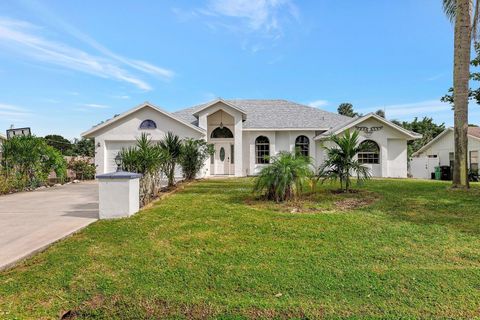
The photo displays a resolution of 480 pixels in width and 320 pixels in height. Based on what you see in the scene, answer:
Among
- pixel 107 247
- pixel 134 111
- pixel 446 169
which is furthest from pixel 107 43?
pixel 446 169

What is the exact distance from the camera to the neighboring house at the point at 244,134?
21.0m

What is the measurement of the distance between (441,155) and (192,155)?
23.7 metres

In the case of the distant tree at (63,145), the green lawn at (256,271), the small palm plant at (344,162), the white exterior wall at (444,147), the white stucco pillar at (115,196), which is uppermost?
the distant tree at (63,145)

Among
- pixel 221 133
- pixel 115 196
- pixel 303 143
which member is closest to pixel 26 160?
pixel 115 196

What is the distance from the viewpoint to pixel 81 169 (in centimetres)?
2116

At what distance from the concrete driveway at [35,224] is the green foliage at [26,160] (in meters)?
5.15

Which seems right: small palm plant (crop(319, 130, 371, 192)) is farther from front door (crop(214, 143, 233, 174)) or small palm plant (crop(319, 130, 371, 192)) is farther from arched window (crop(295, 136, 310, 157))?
front door (crop(214, 143, 233, 174))

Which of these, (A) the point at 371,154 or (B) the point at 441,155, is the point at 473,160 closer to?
(B) the point at 441,155

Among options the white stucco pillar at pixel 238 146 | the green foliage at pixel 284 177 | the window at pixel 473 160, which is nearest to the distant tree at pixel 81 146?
the white stucco pillar at pixel 238 146

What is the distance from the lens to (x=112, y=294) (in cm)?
362

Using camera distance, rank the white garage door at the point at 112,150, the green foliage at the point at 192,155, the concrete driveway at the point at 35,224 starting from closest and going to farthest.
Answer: the concrete driveway at the point at 35,224 < the green foliage at the point at 192,155 < the white garage door at the point at 112,150

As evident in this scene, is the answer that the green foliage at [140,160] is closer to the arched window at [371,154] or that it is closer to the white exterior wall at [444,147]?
the arched window at [371,154]

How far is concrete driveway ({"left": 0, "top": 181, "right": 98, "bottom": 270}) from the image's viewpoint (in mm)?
4914

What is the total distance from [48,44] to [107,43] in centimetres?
264
